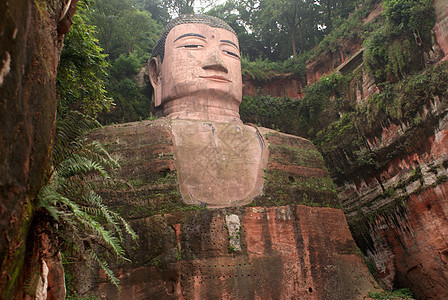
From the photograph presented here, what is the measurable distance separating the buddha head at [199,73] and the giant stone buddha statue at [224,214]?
126mm

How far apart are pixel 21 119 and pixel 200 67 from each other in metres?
9.41

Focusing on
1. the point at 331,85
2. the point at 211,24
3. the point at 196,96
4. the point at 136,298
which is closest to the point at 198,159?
the point at 196,96

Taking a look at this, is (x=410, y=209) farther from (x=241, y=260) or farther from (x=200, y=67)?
(x=200, y=67)

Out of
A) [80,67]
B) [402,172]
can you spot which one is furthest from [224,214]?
[402,172]

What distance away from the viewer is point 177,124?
34.8ft

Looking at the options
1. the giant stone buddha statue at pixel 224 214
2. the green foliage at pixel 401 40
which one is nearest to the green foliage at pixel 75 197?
the giant stone buddha statue at pixel 224 214

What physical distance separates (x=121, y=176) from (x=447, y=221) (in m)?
7.74

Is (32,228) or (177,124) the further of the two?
(177,124)

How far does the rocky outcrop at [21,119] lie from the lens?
2762 millimetres

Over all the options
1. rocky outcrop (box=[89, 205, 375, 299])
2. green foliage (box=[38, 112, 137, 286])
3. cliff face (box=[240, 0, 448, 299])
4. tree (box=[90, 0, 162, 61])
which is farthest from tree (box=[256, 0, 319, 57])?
green foliage (box=[38, 112, 137, 286])

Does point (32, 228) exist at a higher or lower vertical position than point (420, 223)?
lower

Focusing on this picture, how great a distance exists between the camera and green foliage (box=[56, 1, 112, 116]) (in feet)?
30.1

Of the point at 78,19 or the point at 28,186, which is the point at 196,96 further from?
the point at 28,186

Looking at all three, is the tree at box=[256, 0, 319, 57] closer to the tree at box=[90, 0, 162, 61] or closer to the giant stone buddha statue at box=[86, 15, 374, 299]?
the tree at box=[90, 0, 162, 61]
